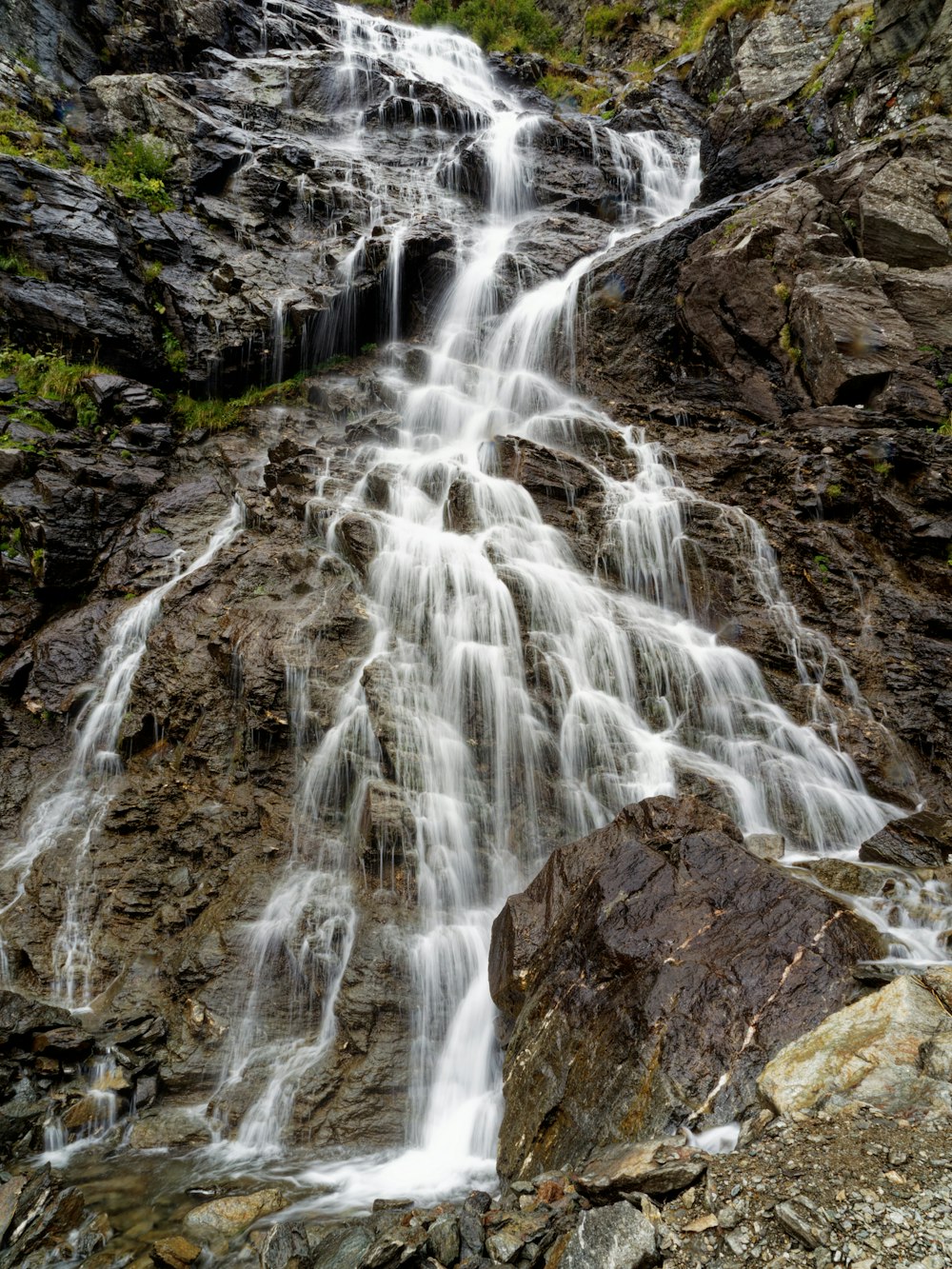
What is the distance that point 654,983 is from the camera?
4.27 m

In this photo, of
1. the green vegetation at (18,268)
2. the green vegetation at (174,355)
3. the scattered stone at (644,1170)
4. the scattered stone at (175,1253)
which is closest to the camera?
the scattered stone at (644,1170)

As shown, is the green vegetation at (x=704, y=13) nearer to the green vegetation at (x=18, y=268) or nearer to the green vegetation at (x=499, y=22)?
the green vegetation at (x=499, y=22)

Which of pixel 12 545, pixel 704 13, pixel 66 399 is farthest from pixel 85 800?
pixel 704 13

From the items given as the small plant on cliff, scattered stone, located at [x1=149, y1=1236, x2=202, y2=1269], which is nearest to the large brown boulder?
scattered stone, located at [x1=149, y1=1236, x2=202, y2=1269]

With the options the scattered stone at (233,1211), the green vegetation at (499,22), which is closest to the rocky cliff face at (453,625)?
the scattered stone at (233,1211)

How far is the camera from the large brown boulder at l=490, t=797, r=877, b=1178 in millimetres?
3785

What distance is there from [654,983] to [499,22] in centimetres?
3977

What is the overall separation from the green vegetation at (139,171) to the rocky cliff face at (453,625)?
0.12 meters

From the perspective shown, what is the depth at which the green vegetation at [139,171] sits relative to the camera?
15.7m

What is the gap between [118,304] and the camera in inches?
514

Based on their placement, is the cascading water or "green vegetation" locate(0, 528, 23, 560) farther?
"green vegetation" locate(0, 528, 23, 560)

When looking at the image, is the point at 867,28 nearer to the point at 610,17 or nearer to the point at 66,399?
the point at 66,399

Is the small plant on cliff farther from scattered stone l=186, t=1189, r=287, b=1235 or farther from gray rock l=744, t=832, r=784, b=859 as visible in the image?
scattered stone l=186, t=1189, r=287, b=1235

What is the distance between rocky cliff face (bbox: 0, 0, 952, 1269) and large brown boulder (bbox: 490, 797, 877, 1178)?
0.10 feet
